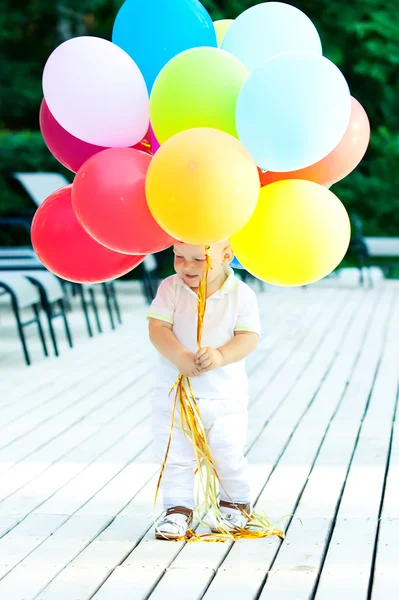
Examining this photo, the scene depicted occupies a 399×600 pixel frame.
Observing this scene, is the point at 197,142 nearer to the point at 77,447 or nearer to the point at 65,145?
the point at 65,145

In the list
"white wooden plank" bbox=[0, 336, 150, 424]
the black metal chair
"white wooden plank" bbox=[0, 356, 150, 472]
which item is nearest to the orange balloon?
"white wooden plank" bbox=[0, 356, 150, 472]

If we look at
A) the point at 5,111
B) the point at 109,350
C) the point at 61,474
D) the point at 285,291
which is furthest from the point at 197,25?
the point at 5,111

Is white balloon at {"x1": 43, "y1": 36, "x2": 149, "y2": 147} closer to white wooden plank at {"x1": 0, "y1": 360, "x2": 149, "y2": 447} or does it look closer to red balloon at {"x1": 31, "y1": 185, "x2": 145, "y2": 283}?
red balloon at {"x1": 31, "y1": 185, "x2": 145, "y2": 283}

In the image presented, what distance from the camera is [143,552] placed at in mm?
2803

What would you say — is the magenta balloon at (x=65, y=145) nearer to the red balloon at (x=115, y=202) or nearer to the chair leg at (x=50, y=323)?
the red balloon at (x=115, y=202)

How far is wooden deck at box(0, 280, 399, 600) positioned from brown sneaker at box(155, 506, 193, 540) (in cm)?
4

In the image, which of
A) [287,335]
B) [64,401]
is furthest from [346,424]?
[287,335]

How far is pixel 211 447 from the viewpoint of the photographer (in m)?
2.93

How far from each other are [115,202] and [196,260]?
1.31ft

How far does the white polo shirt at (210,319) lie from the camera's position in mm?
2930

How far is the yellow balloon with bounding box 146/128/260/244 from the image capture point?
7.87ft

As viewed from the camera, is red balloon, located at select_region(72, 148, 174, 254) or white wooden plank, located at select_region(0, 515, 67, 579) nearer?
red balloon, located at select_region(72, 148, 174, 254)

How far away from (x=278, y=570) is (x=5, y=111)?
12843mm

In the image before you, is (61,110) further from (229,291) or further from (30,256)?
(30,256)
